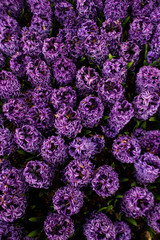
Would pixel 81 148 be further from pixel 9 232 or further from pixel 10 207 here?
pixel 9 232

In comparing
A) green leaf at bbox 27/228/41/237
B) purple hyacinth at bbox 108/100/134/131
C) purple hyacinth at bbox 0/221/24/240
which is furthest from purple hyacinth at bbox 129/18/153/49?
purple hyacinth at bbox 0/221/24/240

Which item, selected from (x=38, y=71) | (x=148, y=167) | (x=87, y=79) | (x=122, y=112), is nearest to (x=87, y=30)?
(x=87, y=79)

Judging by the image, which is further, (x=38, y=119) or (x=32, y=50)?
(x=32, y=50)

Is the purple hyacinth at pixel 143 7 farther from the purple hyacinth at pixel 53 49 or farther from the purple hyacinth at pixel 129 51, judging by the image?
the purple hyacinth at pixel 53 49

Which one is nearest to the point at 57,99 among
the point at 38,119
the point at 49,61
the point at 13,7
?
the point at 38,119

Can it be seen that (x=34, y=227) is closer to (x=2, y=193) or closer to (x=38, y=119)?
(x=2, y=193)

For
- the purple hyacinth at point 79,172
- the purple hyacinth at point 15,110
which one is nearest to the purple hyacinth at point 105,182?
the purple hyacinth at point 79,172
